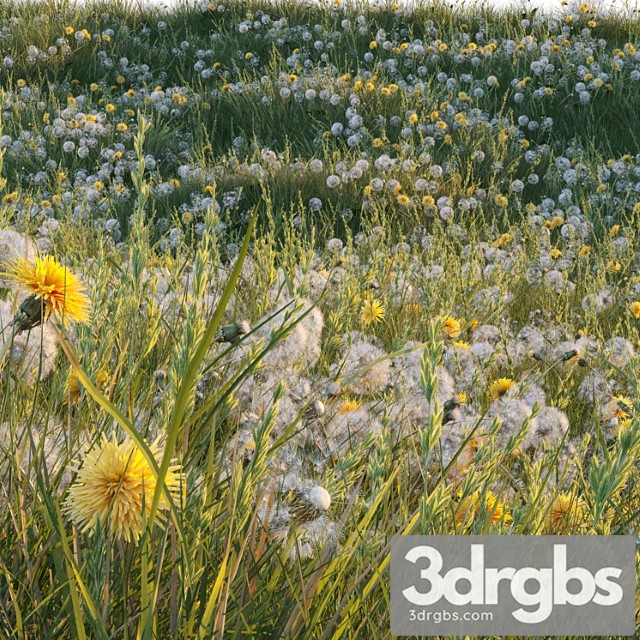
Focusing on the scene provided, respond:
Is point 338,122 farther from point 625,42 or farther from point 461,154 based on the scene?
point 625,42

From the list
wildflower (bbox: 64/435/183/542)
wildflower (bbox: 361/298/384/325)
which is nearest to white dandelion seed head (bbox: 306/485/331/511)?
wildflower (bbox: 64/435/183/542)

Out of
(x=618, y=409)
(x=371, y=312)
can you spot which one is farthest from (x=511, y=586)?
(x=371, y=312)

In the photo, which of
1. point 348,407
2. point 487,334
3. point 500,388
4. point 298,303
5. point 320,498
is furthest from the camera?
point 487,334

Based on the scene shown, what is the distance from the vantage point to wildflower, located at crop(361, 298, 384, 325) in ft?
9.74

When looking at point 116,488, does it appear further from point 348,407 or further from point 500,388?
point 500,388

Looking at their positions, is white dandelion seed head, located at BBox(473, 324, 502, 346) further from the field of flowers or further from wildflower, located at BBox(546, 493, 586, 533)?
wildflower, located at BBox(546, 493, 586, 533)

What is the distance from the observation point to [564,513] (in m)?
1.54

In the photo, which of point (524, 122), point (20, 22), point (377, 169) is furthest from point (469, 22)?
point (20, 22)

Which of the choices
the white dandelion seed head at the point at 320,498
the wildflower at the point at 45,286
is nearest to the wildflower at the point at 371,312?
the wildflower at the point at 45,286

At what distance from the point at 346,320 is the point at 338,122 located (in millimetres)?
4780

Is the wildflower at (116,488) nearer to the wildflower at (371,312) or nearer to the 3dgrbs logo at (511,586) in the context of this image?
the 3dgrbs logo at (511,586)

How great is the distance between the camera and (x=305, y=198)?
5789 mm

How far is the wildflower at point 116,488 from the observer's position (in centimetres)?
97

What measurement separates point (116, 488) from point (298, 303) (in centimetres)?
123
